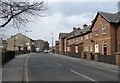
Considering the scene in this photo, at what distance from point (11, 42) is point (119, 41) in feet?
299

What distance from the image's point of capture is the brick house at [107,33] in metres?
41.8

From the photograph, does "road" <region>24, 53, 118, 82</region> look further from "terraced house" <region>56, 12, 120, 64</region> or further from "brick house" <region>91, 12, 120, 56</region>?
"brick house" <region>91, 12, 120, 56</region>

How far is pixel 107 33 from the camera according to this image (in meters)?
42.5

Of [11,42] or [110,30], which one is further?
[11,42]

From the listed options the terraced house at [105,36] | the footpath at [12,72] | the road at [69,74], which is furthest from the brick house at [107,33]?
the footpath at [12,72]

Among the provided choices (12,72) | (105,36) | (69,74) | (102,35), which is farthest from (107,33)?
(69,74)

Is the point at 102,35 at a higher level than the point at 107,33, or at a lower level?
lower

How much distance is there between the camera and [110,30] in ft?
137

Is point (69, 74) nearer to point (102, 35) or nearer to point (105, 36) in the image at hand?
point (105, 36)

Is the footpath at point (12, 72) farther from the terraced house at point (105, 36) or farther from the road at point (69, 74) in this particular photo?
the terraced house at point (105, 36)

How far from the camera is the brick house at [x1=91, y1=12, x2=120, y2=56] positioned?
1644 inches

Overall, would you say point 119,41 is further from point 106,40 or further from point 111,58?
point 111,58

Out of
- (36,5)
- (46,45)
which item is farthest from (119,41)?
(46,45)

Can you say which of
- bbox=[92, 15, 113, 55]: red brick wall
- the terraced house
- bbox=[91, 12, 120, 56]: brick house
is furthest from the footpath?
bbox=[91, 12, 120, 56]: brick house
